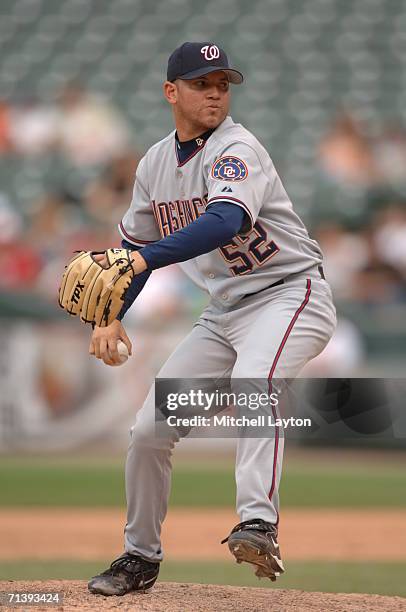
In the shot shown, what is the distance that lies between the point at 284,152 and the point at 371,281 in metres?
2.79

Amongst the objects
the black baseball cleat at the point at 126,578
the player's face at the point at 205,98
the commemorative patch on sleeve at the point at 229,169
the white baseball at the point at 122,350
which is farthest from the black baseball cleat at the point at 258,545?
the player's face at the point at 205,98

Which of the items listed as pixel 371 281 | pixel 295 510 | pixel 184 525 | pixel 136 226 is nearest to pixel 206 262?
pixel 136 226

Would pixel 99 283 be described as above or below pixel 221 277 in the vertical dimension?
below

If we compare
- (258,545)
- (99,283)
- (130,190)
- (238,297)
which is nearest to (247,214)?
(238,297)

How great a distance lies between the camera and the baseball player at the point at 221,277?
296 centimetres

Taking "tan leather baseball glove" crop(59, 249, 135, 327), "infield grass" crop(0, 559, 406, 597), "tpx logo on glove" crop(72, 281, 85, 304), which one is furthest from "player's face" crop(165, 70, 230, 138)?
"infield grass" crop(0, 559, 406, 597)

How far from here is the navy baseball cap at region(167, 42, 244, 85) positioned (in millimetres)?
3117

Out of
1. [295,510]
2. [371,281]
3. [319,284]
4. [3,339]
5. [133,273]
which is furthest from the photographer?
[371,281]

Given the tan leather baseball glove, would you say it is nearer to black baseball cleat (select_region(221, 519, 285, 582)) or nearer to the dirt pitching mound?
black baseball cleat (select_region(221, 519, 285, 582))

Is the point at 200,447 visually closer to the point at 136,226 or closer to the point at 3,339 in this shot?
the point at 3,339

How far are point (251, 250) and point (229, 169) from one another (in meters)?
0.30

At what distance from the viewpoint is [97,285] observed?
292cm

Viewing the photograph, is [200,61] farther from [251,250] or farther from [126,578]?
[126,578]

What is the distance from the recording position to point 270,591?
3.51 m
